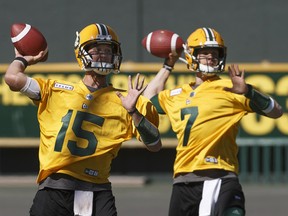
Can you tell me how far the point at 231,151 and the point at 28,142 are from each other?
895cm

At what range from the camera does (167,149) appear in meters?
17.4

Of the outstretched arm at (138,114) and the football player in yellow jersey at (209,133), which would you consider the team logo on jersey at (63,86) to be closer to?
the outstretched arm at (138,114)

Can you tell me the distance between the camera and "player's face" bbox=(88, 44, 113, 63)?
25.2 feet

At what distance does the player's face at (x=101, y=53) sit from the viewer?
768 cm

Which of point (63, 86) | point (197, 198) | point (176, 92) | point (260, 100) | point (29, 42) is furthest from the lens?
point (176, 92)

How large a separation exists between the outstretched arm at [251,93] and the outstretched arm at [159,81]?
1209mm

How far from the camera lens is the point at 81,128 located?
7531mm

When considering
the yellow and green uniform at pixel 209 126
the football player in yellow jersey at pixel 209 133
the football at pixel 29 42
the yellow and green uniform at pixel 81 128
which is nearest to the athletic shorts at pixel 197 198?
the football player in yellow jersey at pixel 209 133

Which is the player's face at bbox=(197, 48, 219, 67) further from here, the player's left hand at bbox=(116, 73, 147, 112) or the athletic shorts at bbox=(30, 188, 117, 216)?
the athletic shorts at bbox=(30, 188, 117, 216)

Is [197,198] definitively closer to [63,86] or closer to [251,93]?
[251,93]

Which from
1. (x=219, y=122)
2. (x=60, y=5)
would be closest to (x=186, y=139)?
(x=219, y=122)

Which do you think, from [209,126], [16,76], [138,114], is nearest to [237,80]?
[209,126]

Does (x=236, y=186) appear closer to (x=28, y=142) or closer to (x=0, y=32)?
(x=28, y=142)

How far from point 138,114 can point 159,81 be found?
1864 millimetres
